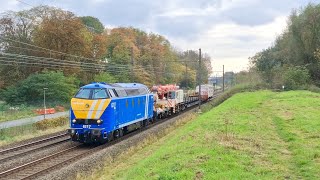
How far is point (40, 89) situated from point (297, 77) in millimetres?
35861

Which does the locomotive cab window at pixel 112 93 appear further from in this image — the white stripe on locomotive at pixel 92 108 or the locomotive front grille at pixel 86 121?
the locomotive front grille at pixel 86 121

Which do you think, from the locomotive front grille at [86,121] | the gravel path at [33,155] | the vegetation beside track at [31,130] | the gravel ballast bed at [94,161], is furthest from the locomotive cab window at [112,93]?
the vegetation beside track at [31,130]

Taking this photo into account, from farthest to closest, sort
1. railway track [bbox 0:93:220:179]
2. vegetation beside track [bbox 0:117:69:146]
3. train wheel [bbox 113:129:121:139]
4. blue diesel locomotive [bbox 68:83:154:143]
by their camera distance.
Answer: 1. vegetation beside track [bbox 0:117:69:146]
2. train wheel [bbox 113:129:121:139]
3. blue diesel locomotive [bbox 68:83:154:143]
4. railway track [bbox 0:93:220:179]

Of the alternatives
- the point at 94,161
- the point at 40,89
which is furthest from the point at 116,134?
the point at 40,89

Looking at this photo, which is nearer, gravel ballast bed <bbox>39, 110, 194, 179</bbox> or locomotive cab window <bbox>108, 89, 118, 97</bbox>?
gravel ballast bed <bbox>39, 110, 194, 179</bbox>

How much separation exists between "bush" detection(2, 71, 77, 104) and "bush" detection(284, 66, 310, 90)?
31354mm

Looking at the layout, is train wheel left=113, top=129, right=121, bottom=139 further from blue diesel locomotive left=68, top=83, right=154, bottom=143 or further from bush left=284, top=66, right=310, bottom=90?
bush left=284, top=66, right=310, bottom=90

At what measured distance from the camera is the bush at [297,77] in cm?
5653

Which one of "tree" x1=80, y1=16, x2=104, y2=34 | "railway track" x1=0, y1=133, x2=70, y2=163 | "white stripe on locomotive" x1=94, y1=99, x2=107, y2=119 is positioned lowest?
"railway track" x1=0, y1=133, x2=70, y2=163

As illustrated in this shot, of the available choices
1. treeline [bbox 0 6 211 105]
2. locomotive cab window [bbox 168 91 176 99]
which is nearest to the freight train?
locomotive cab window [bbox 168 91 176 99]

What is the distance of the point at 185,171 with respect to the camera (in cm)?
1099

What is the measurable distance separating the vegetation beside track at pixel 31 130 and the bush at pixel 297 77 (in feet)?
118

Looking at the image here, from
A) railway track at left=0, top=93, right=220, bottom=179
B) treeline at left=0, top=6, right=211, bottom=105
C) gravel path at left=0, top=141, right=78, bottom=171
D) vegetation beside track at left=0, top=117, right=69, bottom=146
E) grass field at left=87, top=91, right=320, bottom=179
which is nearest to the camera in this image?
grass field at left=87, top=91, right=320, bottom=179

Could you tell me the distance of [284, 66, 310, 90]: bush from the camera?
56.5 metres
